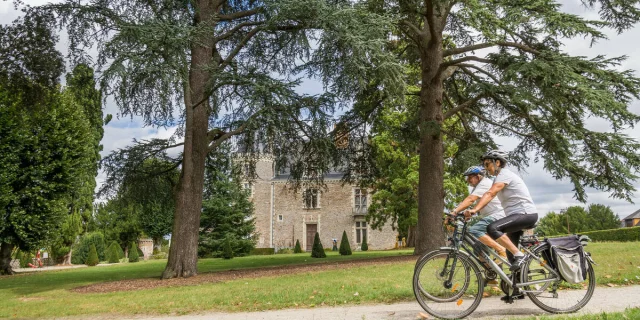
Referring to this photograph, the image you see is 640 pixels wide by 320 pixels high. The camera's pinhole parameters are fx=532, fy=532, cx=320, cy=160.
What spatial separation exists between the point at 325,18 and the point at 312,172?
6.46 meters

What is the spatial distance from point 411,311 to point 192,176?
9.46 m

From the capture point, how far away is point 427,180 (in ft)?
52.7

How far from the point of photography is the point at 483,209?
638 cm

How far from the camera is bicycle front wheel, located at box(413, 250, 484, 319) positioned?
5828 mm

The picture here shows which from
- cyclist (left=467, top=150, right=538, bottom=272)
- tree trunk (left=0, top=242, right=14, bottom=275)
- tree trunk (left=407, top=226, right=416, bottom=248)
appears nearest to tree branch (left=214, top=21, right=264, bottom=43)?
cyclist (left=467, top=150, right=538, bottom=272)

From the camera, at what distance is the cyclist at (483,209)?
5938 mm

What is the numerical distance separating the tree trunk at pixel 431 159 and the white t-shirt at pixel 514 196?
9.16 metres

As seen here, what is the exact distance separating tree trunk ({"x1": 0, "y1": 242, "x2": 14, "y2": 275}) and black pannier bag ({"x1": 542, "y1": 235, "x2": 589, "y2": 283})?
75.4ft

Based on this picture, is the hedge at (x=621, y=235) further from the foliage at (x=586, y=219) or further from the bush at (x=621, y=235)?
the foliage at (x=586, y=219)

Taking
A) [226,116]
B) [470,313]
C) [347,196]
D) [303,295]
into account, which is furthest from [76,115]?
[347,196]

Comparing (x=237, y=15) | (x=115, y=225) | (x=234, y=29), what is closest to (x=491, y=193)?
(x=234, y=29)

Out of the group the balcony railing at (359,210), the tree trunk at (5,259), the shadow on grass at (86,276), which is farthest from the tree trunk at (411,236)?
the tree trunk at (5,259)

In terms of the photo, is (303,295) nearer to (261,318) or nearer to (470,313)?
(261,318)

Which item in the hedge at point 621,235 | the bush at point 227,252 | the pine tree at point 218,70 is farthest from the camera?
the bush at point 227,252
